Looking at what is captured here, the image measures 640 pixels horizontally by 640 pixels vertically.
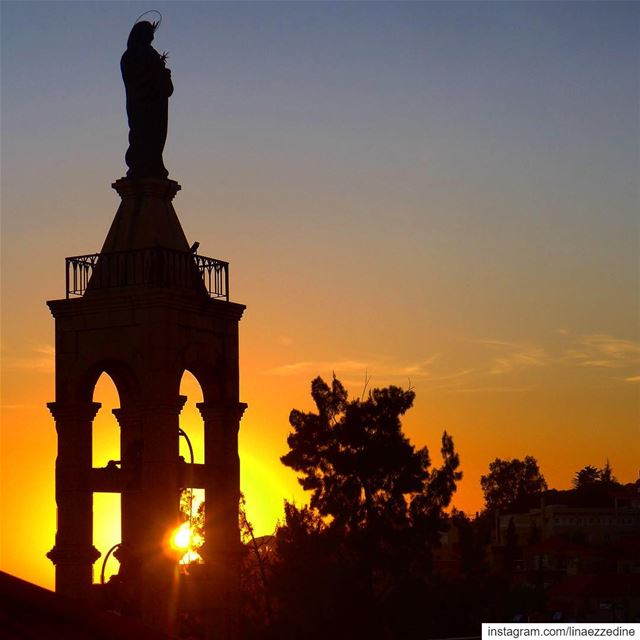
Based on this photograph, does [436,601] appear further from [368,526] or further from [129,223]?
[129,223]

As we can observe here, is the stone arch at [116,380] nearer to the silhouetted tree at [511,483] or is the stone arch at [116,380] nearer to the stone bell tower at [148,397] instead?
the stone bell tower at [148,397]

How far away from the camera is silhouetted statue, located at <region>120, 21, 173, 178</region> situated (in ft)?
118

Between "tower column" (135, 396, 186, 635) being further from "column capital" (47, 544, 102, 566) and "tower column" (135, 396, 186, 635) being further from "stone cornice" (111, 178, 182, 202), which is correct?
"stone cornice" (111, 178, 182, 202)

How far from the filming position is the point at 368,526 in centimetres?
5094

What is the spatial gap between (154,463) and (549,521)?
118 meters

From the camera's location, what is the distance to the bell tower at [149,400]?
1340 inches

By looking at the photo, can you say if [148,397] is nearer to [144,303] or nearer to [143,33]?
[144,303]

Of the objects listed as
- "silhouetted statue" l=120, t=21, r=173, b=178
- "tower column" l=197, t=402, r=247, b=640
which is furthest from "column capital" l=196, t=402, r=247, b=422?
"silhouetted statue" l=120, t=21, r=173, b=178

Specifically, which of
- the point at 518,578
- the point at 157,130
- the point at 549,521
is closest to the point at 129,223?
the point at 157,130

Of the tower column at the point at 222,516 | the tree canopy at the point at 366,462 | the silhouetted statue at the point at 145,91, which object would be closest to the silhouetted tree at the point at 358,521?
the tree canopy at the point at 366,462

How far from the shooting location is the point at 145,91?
1425 inches

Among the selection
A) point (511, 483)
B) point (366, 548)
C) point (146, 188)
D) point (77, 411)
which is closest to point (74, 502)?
point (77, 411)

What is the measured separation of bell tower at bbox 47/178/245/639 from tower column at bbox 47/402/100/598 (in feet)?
0.07

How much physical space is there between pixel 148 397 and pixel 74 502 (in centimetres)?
275
